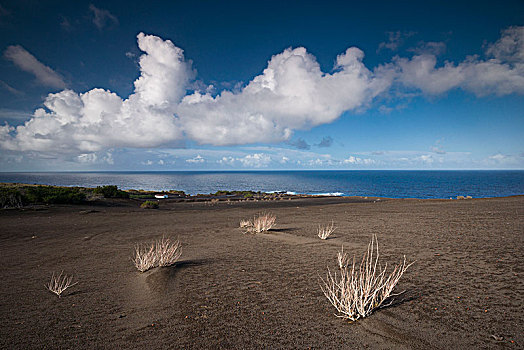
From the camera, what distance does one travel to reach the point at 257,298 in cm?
525

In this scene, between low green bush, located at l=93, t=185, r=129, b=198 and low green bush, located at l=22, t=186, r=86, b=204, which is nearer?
low green bush, located at l=22, t=186, r=86, b=204

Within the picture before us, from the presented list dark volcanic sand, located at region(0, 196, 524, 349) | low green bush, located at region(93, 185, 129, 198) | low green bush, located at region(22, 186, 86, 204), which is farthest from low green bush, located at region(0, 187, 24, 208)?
dark volcanic sand, located at region(0, 196, 524, 349)

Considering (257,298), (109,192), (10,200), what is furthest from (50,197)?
(257,298)

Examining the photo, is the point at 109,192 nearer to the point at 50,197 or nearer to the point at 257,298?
the point at 50,197

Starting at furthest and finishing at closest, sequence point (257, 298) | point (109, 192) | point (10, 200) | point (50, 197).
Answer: point (109, 192)
point (50, 197)
point (10, 200)
point (257, 298)

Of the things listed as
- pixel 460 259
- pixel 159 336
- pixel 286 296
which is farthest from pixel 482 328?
pixel 159 336

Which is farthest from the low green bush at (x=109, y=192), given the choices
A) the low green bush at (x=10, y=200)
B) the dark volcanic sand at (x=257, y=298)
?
the dark volcanic sand at (x=257, y=298)

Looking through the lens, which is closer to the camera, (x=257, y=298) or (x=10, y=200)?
(x=257, y=298)

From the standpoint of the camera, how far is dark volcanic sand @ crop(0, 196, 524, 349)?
3920 mm

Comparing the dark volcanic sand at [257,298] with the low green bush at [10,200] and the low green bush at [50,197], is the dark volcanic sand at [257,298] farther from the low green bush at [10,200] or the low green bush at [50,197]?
the low green bush at [50,197]

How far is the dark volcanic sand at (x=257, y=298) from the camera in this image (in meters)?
3.92

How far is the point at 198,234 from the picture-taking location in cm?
1271

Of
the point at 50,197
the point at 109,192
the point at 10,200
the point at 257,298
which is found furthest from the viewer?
the point at 109,192

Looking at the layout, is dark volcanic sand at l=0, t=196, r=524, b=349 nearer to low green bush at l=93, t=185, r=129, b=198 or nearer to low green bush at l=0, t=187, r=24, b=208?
low green bush at l=0, t=187, r=24, b=208
